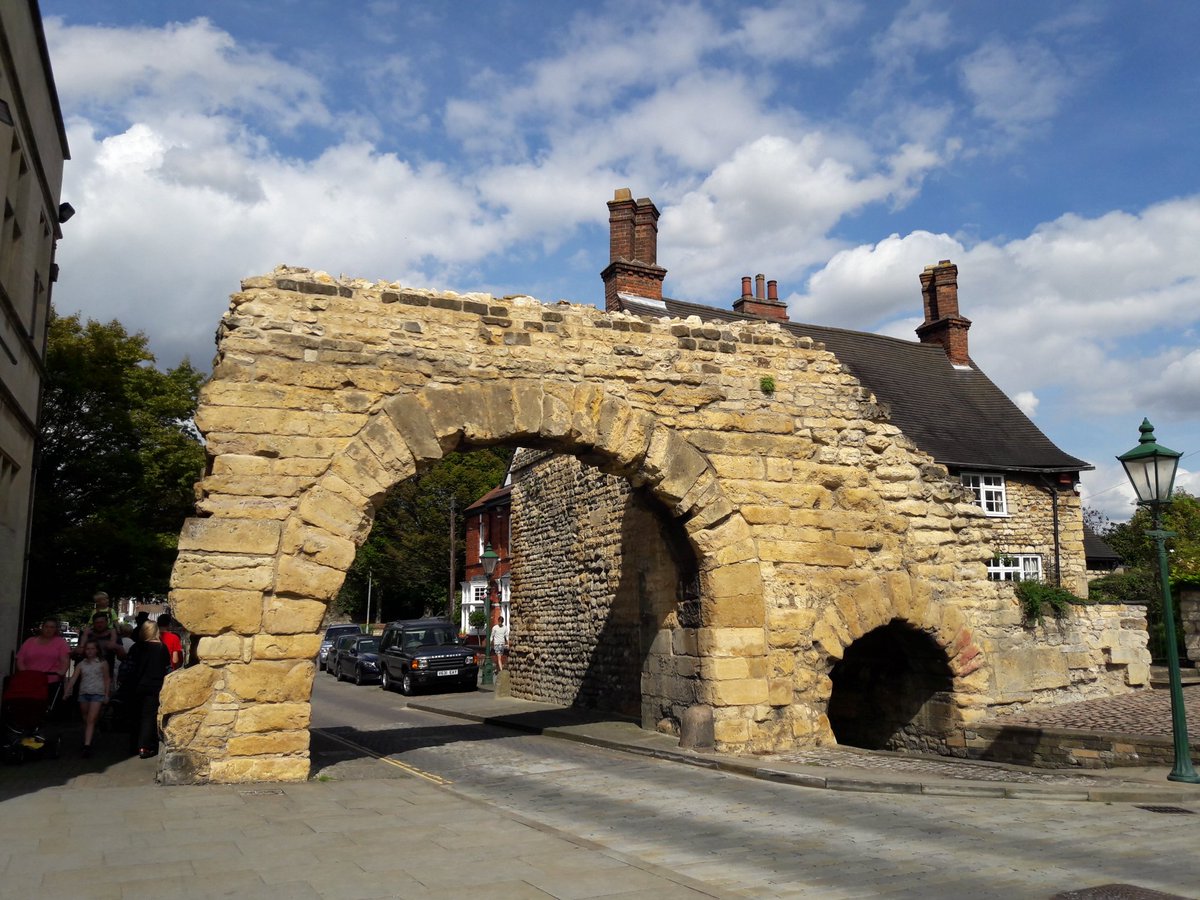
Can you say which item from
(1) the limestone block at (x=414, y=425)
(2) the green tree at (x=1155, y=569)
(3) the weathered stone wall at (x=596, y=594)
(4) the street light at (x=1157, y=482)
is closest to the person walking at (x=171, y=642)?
(1) the limestone block at (x=414, y=425)

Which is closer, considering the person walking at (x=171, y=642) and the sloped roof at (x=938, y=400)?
the person walking at (x=171, y=642)

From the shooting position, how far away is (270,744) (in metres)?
8.15

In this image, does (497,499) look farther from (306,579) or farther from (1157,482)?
(1157,482)

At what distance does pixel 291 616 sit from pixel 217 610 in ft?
2.00

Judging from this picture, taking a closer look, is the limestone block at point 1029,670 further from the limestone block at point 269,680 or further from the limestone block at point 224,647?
the limestone block at point 224,647

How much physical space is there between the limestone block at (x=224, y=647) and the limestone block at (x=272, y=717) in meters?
0.19

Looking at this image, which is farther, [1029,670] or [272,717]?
[1029,670]

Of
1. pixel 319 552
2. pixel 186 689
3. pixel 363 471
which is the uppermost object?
pixel 363 471

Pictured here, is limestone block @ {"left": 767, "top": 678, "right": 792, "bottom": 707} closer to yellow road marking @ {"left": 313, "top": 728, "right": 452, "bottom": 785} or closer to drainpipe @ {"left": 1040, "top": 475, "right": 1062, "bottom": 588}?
yellow road marking @ {"left": 313, "top": 728, "right": 452, "bottom": 785}

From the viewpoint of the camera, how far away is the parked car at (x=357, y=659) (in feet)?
87.6

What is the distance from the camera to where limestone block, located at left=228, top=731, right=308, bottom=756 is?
8039 mm

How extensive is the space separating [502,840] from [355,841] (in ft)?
2.99

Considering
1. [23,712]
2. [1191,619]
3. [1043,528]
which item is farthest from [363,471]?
[1043,528]

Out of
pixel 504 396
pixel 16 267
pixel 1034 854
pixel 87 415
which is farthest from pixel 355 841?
pixel 87 415
